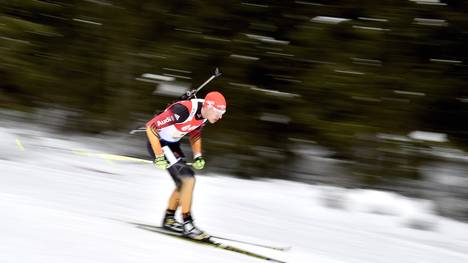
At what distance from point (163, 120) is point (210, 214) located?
119 inches

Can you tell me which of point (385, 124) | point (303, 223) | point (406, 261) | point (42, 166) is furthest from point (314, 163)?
point (42, 166)

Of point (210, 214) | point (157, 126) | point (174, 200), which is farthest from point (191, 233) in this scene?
point (210, 214)

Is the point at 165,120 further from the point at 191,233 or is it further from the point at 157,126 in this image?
the point at 191,233

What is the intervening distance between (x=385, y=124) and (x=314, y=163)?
1.48 meters

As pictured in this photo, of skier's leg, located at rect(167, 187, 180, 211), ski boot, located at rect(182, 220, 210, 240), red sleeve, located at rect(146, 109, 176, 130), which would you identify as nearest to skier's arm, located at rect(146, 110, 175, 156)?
red sleeve, located at rect(146, 109, 176, 130)

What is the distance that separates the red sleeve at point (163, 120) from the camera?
227 inches

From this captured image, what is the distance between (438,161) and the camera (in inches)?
390

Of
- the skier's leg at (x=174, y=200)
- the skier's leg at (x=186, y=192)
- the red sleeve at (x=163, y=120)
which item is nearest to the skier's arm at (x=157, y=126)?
the red sleeve at (x=163, y=120)

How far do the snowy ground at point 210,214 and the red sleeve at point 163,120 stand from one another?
41.0 inches

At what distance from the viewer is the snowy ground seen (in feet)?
17.1

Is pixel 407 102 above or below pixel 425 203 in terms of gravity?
above

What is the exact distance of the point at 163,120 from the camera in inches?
227

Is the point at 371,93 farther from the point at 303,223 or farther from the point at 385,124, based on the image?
the point at 303,223

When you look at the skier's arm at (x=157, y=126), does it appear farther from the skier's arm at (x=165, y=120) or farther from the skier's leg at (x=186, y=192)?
the skier's leg at (x=186, y=192)
